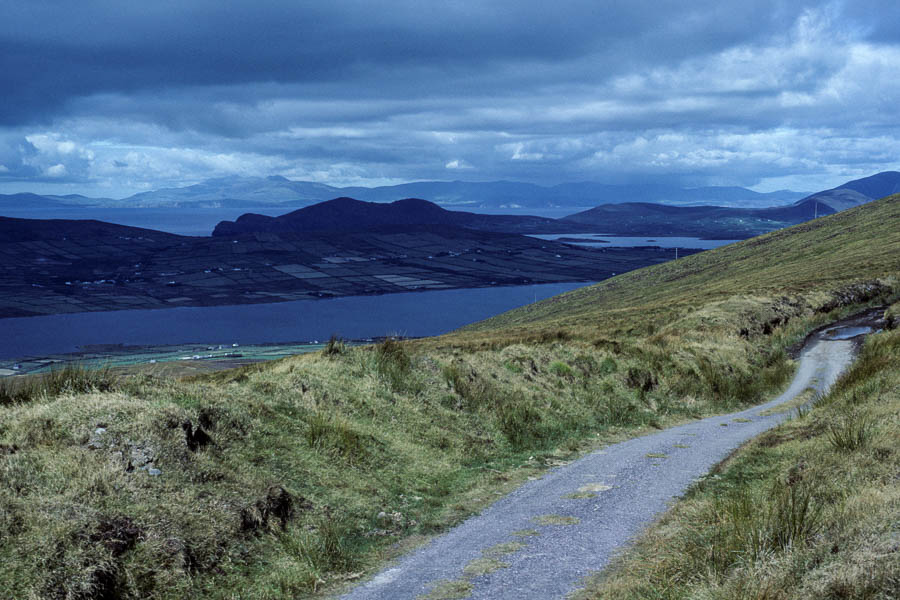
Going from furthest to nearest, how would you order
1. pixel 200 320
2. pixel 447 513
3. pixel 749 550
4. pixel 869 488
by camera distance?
pixel 200 320, pixel 447 513, pixel 869 488, pixel 749 550

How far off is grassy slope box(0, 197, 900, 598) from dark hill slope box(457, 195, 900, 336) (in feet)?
64.2

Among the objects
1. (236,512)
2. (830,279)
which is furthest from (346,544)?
(830,279)

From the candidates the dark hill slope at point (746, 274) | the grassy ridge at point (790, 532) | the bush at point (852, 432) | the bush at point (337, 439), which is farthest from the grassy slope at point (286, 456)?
the dark hill slope at point (746, 274)

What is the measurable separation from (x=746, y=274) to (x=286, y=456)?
8306 centimetres

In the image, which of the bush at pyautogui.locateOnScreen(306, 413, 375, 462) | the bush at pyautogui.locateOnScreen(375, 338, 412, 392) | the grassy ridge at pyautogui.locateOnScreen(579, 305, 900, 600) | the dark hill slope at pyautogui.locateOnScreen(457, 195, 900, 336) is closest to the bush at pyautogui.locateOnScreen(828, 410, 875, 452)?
the grassy ridge at pyautogui.locateOnScreen(579, 305, 900, 600)

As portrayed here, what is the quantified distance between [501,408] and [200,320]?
190 metres

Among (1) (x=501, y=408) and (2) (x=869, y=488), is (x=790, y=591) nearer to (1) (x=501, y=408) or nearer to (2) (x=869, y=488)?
(2) (x=869, y=488)

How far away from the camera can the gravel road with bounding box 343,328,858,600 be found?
24.6ft

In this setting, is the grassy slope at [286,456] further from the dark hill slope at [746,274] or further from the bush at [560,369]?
the dark hill slope at [746,274]

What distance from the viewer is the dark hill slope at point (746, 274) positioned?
49844 millimetres

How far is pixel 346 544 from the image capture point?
897cm

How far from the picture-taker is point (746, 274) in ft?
275

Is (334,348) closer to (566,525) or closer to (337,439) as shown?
(337,439)

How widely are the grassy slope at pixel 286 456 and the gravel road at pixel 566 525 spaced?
66 cm
